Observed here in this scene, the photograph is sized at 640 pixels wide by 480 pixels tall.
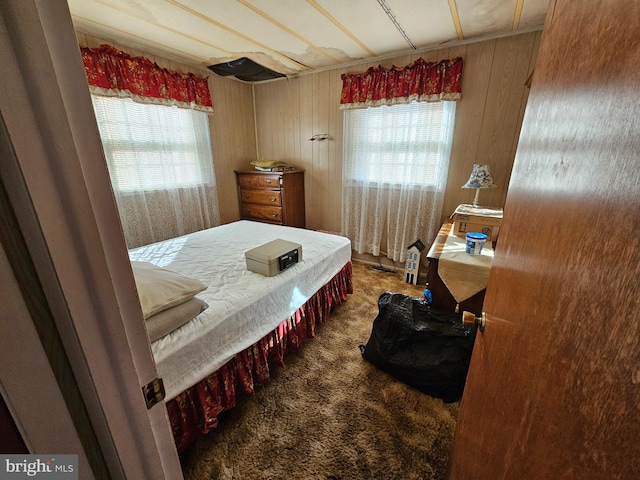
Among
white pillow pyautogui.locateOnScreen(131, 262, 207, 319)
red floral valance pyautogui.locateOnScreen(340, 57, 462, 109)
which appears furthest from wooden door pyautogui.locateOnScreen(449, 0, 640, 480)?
red floral valance pyautogui.locateOnScreen(340, 57, 462, 109)

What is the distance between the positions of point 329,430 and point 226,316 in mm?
792

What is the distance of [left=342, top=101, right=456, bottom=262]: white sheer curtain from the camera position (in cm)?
258

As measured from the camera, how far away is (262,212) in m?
3.45

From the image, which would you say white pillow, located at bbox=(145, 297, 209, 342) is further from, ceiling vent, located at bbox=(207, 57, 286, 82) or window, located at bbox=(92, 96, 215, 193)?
ceiling vent, located at bbox=(207, 57, 286, 82)

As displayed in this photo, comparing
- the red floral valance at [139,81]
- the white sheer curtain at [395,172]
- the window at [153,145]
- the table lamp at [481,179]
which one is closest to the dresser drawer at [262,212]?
the window at [153,145]

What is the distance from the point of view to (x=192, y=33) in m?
2.12

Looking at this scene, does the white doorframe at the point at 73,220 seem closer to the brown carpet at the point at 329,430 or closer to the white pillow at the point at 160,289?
the white pillow at the point at 160,289

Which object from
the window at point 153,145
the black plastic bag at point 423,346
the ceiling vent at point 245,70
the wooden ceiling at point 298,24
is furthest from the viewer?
the ceiling vent at point 245,70

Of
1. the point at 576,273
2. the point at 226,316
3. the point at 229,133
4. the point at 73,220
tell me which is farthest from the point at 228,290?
the point at 229,133

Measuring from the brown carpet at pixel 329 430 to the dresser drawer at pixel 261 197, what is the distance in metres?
2.05

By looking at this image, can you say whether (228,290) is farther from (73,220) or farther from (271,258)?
(73,220)

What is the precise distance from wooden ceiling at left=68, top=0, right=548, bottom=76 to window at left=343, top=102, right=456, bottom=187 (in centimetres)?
55

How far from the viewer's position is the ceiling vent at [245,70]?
2.79 m

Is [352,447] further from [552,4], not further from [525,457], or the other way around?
[552,4]
